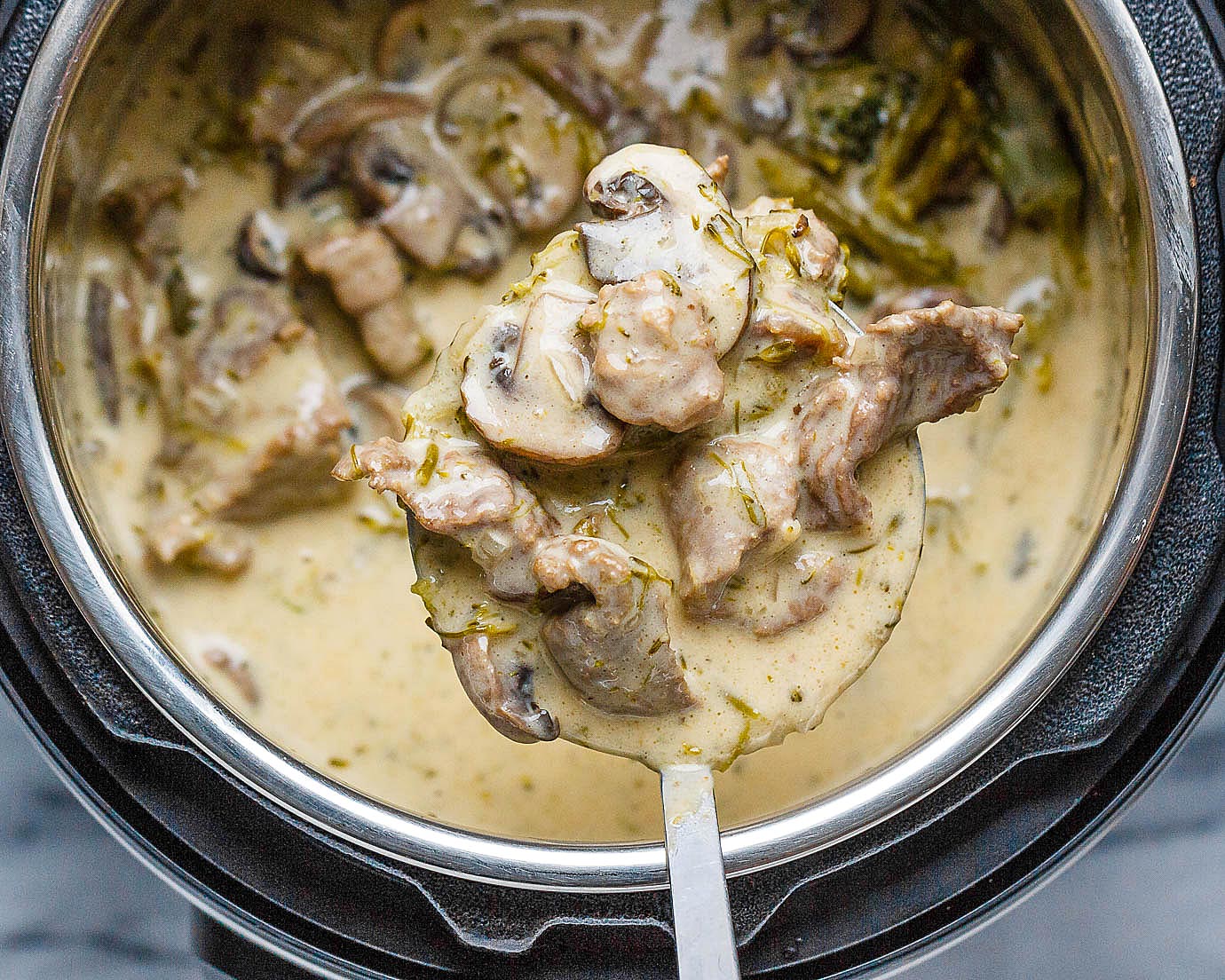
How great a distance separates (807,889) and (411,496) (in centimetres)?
67

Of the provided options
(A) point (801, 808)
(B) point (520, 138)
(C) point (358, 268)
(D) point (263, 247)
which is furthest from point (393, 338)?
(A) point (801, 808)

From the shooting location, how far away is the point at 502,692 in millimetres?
1211

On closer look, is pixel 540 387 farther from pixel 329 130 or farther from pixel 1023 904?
pixel 1023 904

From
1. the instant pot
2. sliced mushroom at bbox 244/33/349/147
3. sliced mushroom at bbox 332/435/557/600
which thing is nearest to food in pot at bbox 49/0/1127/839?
sliced mushroom at bbox 244/33/349/147

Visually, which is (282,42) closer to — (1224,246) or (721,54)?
(721,54)

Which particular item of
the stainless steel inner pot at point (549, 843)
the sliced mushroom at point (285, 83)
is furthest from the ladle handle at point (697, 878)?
the sliced mushroom at point (285, 83)

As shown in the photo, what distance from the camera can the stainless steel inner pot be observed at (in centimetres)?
134

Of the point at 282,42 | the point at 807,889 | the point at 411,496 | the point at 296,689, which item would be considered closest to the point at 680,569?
the point at 411,496

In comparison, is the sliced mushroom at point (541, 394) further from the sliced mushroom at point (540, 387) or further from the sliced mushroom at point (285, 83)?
the sliced mushroom at point (285, 83)

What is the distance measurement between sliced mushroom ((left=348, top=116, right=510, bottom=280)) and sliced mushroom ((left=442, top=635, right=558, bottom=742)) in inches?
24.5

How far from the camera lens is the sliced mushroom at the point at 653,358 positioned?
1.11 metres

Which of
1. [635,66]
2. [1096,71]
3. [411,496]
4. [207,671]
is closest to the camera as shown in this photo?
[411,496]

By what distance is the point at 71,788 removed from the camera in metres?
1.46

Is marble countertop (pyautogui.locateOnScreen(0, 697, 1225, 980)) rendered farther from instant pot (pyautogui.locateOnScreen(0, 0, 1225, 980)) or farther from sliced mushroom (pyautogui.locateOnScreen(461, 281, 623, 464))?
Answer: sliced mushroom (pyautogui.locateOnScreen(461, 281, 623, 464))
